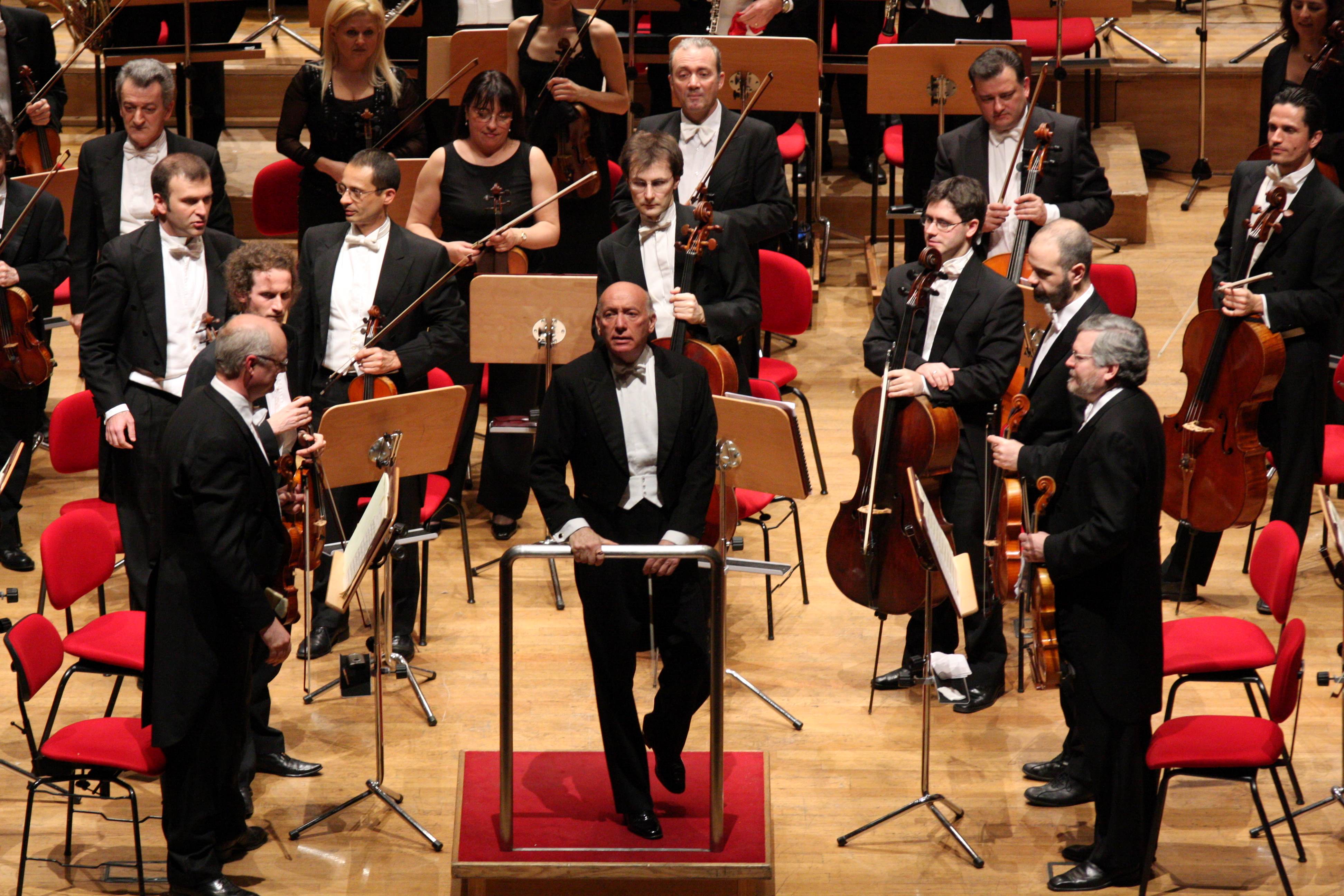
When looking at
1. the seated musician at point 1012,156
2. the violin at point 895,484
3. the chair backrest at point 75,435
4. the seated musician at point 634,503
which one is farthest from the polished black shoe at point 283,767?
the seated musician at point 1012,156

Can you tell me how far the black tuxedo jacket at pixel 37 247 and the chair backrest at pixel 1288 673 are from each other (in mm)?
3863

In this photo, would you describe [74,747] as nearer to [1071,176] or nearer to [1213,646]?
[1213,646]

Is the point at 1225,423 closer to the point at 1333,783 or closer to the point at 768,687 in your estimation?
the point at 1333,783

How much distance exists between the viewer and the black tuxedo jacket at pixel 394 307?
476 cm

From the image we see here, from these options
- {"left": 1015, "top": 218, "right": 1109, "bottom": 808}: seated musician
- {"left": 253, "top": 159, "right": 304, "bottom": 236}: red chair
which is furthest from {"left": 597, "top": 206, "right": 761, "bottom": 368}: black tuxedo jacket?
{"left": 253, "top": 159, "right": 304, "bottom": 236}: red chair

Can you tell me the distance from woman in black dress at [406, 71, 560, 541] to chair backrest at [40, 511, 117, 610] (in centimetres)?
127

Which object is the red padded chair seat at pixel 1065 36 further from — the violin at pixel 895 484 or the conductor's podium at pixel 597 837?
the conductor's podium at pixel 597 837

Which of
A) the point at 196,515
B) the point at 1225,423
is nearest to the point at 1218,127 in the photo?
the point at 1225,423

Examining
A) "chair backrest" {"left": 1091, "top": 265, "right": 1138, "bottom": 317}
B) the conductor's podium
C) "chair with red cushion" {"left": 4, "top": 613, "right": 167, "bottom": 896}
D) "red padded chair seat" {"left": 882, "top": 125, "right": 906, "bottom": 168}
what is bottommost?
the conductor's podium

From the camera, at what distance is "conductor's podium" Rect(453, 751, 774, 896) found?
363 cm

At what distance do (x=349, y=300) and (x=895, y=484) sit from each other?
168 cm

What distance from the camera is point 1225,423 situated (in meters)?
4.73

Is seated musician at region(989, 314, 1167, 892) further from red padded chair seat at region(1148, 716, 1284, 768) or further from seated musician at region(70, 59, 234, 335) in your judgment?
seated musician at region(70, 59, 234, 335)

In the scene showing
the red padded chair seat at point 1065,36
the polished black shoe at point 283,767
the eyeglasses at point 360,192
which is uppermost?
the red padded chair seat at point 1065,36
